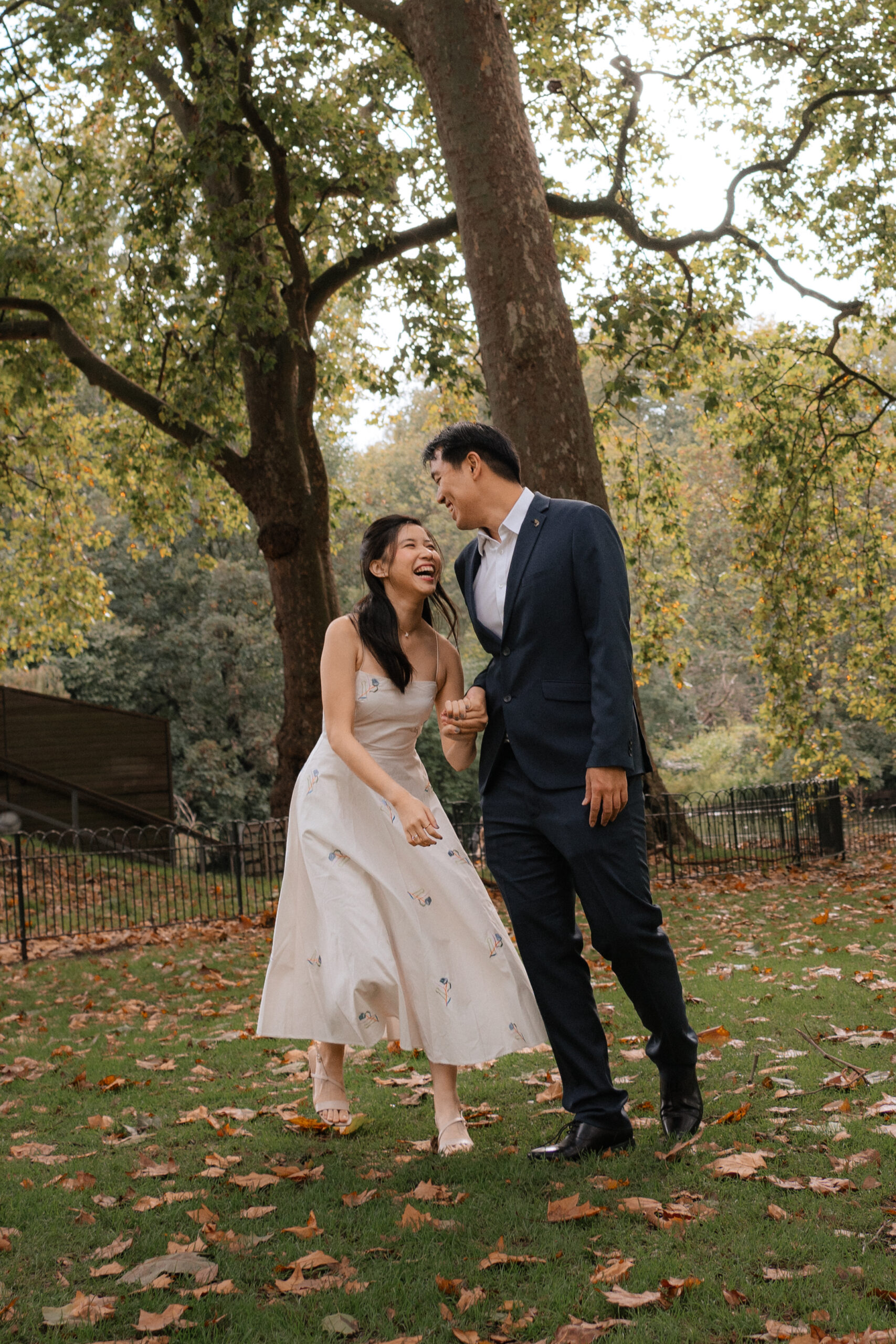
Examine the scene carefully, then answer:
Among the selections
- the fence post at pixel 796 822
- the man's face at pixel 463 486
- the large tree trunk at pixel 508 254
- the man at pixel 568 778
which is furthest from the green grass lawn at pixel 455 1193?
the fence post at pixel 796 822

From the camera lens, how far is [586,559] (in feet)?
12.7

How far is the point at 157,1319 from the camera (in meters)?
2.79

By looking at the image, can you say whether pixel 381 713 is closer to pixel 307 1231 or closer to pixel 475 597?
pixel 475 597

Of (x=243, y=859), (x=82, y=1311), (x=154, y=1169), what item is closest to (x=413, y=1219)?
(x=82, y=1311)

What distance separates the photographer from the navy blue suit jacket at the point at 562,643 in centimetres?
379

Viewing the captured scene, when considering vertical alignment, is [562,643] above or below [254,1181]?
above

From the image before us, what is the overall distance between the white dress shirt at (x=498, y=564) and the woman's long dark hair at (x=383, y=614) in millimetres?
245

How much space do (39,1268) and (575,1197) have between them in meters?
1.57

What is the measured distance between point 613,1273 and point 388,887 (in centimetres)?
166

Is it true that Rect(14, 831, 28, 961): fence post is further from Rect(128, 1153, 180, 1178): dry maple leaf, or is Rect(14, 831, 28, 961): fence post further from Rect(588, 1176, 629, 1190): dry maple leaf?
Rect(588, 1176, 629, 1190): dry maple leaf

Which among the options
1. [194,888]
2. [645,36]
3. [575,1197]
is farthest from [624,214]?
[575,1197]

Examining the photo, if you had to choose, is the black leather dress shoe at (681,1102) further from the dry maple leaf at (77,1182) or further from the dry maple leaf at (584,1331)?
the dry maple leaf at (77,1182)

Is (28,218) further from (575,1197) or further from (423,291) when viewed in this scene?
(575,1197)

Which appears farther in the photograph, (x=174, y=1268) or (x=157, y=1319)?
(x=174, y=1268)
